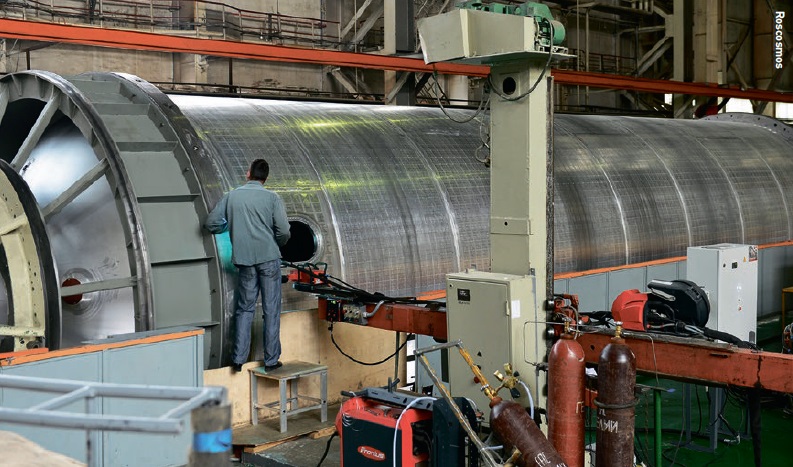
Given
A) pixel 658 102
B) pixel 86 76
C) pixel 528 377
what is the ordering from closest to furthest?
pixel 528 377 < pixel 86 76 < pixel 658 102

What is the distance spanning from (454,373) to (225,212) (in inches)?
102

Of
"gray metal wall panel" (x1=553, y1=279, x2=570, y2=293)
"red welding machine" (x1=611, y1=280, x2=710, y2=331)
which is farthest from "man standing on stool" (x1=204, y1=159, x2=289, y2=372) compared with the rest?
"gray metal wall panel" (x1=553, y1=279, x2=570, y2=293)

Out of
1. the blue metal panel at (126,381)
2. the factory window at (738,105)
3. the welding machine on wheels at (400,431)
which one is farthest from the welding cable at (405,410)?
the factory window at (738,105)

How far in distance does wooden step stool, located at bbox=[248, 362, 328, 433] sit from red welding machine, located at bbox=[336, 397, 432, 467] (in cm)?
169

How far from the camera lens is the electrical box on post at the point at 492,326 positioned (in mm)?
6727

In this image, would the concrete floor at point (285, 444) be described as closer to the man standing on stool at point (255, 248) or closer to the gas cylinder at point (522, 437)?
the man standing on stool at point (255, 248)

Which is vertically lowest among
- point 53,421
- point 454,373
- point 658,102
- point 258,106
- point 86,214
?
point 454,373

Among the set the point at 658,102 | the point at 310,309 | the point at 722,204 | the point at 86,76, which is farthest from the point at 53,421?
the point at 658,102

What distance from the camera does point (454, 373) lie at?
713cm

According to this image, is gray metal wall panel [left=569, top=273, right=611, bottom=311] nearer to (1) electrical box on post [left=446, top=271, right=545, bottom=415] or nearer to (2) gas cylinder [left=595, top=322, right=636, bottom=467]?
(1) electrical box on post [left=446, top=271, right=545, bottom=415]

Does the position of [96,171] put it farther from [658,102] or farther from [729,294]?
[658,102]

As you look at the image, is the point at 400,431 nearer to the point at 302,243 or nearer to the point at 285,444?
the point at 285,444

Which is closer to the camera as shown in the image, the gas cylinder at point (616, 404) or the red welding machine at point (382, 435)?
the gas cylinder at point (616, 404)

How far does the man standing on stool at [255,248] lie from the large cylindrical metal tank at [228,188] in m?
0.23
